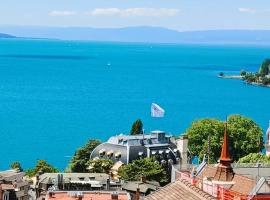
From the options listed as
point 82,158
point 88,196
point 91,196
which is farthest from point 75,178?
point 88,196

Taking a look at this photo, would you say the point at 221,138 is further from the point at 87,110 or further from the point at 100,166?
the point at 87,110

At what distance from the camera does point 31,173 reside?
193ft

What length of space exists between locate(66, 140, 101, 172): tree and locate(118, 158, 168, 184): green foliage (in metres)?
7.24

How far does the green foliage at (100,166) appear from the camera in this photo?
5506 cm

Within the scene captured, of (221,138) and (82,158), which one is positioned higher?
(221,138)

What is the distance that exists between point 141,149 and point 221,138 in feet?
35.4

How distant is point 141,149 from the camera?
58.6m

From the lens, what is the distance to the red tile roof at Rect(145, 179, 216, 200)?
1216 centimetres

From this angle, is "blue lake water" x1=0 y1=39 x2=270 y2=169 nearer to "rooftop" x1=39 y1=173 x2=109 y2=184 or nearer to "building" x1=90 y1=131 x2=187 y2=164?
"building" x1=90 y1=131 x2=187 y2=164

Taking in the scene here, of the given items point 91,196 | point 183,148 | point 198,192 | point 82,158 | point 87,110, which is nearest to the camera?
point 198,192

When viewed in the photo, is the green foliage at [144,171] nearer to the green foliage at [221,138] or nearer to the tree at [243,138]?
the green foliage at [221,138]

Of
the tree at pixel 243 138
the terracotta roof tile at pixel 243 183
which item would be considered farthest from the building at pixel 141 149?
the terracotta roof tile at pixel 243 183

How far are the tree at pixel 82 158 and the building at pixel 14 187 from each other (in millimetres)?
9319

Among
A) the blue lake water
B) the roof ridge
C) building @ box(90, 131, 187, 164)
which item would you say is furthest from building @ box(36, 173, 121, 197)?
the blue lake water
